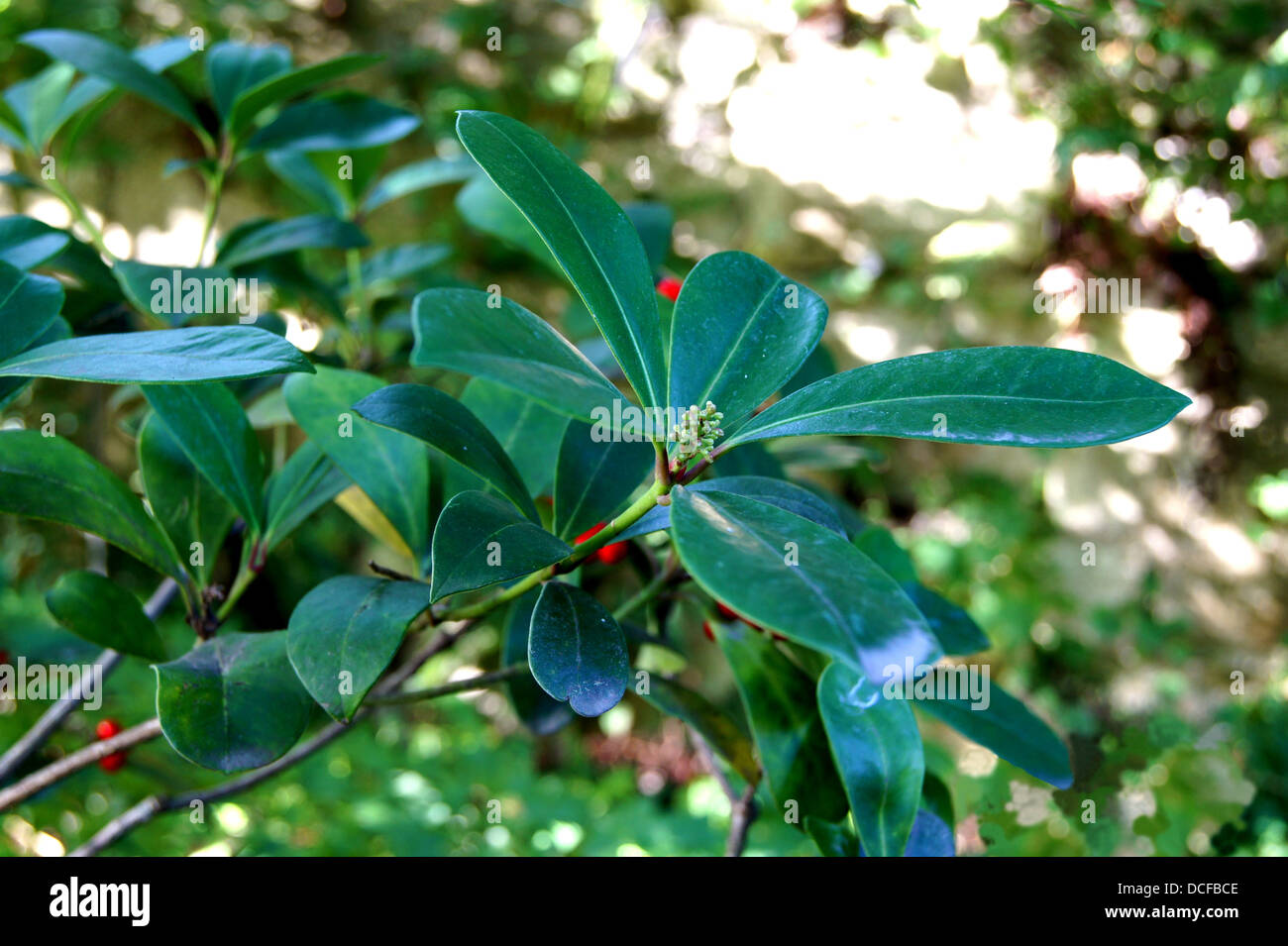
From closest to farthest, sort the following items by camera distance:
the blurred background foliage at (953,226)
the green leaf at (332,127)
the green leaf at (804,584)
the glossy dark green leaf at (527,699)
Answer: the green leaf at (804,584) → the glossy dark green leaf at (527,699) → the green leaf at (332,127) → the blurred background foliage at (953,226)

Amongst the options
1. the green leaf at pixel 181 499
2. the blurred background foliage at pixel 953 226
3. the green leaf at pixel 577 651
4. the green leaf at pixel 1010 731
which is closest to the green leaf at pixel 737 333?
the green leaf at pixel 577 651

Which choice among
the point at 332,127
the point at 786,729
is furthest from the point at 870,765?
the point at 332,127

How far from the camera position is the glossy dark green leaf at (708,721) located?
71cm

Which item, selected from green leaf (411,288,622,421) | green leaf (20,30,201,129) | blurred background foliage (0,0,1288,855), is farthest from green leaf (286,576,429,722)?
blurred background foliage (0,0,1288,855)

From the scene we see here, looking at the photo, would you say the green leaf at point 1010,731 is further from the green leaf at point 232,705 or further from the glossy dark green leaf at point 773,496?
the green leaf at point 232,705

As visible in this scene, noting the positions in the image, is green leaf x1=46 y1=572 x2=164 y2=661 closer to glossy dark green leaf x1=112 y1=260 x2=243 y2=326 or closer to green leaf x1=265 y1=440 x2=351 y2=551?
green leaf x1=265 y1=440 x2=351 y2=551

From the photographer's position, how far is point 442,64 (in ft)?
12.1

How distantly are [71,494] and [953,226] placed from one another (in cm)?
327

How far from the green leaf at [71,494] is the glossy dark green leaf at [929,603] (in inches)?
19.8

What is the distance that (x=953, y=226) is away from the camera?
335 centimetres

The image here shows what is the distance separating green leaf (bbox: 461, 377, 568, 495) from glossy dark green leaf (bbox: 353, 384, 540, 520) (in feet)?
0.39

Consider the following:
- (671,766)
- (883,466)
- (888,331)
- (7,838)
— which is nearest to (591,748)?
(671,766)

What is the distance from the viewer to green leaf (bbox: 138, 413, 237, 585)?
0.67 m

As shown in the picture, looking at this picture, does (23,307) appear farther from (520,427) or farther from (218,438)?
(520,427)
